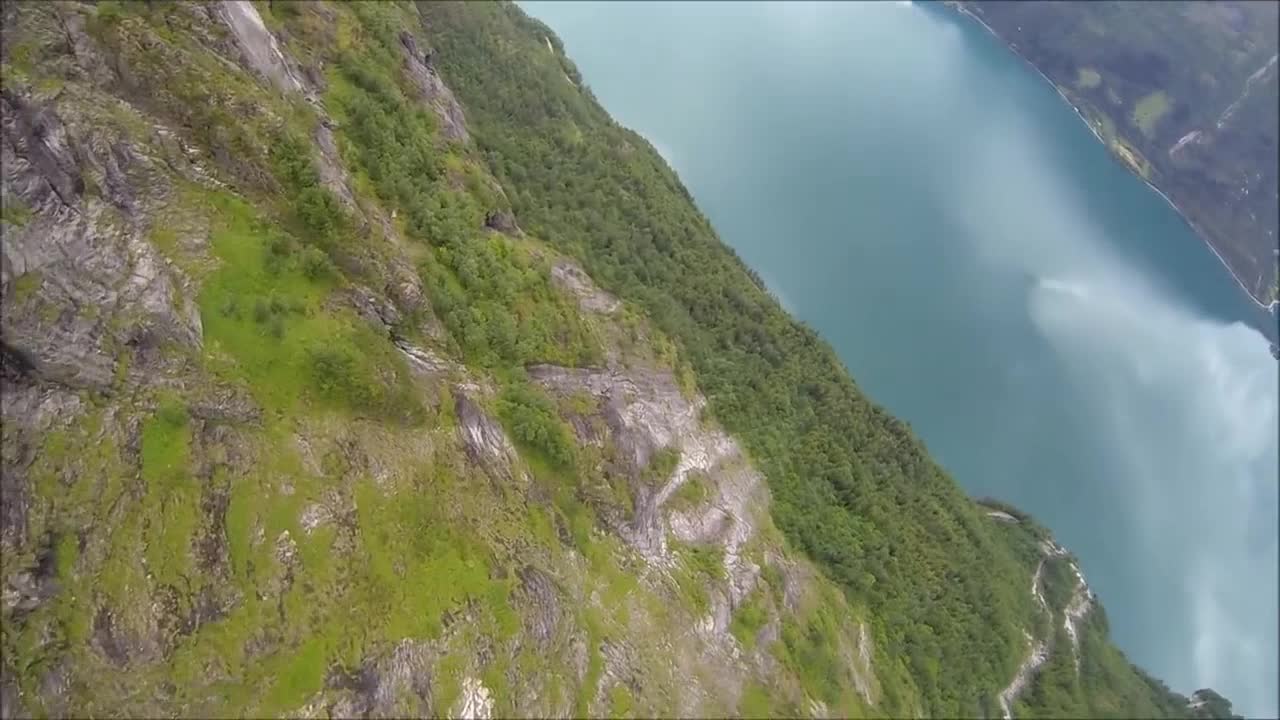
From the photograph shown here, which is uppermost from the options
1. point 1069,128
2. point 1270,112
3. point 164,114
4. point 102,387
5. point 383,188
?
point 1270,112

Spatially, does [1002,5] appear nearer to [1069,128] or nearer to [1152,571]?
[1069,128]

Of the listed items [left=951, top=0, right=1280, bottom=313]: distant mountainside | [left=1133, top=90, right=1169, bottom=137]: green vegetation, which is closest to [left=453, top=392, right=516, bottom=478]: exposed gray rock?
[left=951, top=0, right=1280, bottom=313]: distant mountainside

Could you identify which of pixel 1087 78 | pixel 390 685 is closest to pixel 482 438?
pixel 390 685

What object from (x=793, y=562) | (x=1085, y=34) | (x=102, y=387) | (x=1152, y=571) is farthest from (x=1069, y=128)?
(x=102, y=387)

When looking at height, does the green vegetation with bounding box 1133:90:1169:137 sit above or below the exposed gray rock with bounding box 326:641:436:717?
above

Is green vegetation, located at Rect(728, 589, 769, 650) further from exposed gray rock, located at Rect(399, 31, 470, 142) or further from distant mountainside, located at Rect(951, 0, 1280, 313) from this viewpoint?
distant mountainside, located at Rect(951, 0, 1280, 313)

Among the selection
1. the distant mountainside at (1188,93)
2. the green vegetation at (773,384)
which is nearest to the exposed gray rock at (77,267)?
the green vegetation at (773,384)

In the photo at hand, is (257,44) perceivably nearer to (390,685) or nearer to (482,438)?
(482,438)
